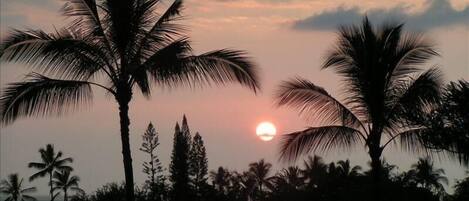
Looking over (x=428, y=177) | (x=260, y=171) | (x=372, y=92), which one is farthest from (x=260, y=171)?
(x=372, y=92)

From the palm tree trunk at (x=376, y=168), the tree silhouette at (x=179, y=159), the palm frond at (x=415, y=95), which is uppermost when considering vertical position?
the tree silhouette at (x=179, y=159)

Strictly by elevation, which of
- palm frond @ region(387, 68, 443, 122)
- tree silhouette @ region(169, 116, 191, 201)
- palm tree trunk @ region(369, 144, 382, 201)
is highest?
tree silhouette @ region(169, 116, 191, 201)

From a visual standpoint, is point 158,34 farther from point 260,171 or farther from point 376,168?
point 260,171

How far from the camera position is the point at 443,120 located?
532 inches

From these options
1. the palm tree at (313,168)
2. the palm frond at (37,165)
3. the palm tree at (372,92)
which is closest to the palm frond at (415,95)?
the palm tree at (372,92)

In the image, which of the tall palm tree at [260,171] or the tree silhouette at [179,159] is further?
the tall palm tree at [260,171]

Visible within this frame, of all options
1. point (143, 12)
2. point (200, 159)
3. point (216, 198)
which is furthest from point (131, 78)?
Result: point (200, 159)

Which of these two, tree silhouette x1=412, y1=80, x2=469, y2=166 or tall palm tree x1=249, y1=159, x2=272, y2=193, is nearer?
tree silhouette x1=412, y1=80, x2=469, y2=166

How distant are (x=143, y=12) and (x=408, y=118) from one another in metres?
5.27

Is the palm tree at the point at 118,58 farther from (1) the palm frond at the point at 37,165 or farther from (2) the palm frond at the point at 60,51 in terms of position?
(1) the palm frond at the point at 37,165

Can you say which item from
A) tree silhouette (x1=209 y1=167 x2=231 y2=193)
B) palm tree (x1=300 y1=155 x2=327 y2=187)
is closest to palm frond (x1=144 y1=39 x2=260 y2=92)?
palm tree (x1=300 y1=155 x2=327 y2=187)

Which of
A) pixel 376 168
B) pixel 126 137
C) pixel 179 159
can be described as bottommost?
pixel 376 168

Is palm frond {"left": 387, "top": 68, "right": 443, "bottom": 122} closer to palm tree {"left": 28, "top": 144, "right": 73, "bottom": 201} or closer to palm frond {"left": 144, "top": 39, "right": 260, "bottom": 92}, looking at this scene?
palm frond {"left": 144, "top": 39, "right": 260, "bottom": 92}

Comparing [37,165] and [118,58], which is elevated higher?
[37,165]
